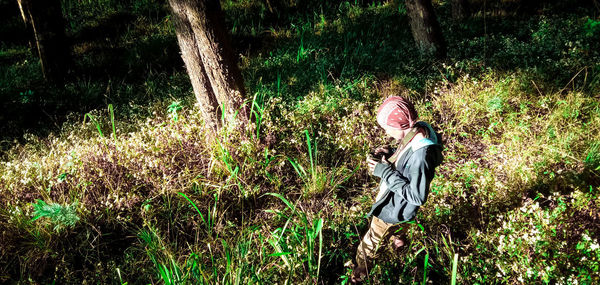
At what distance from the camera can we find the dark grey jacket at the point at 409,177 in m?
1.73

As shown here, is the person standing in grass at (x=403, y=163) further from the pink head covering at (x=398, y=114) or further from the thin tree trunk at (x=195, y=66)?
the thin tree trunk at (x=195, y=66)

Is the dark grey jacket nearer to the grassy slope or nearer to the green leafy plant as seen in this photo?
the grassy slope

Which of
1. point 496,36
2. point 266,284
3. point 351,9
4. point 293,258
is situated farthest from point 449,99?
point 351,9

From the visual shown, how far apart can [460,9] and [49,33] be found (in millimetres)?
7274

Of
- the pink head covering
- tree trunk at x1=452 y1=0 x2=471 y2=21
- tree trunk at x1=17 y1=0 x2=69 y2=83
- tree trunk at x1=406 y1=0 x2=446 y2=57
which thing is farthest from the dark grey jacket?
tree trunk at x1=17 y1=0 x2=69 y2=83

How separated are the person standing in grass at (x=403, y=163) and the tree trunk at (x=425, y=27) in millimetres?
3208

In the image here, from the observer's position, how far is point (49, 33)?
4.98 meters

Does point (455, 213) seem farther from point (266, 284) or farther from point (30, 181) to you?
point (30, 181)

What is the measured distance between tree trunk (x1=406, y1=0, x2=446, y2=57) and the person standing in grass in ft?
10.5

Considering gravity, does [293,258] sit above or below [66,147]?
below

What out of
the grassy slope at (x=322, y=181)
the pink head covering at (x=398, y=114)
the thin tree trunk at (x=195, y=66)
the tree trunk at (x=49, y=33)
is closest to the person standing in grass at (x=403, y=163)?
the pink head covering at (x=398, y=114)

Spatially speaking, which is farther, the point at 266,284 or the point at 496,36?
the point at 496,36

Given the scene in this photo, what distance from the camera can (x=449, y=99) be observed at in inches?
152

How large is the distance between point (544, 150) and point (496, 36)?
314cm
